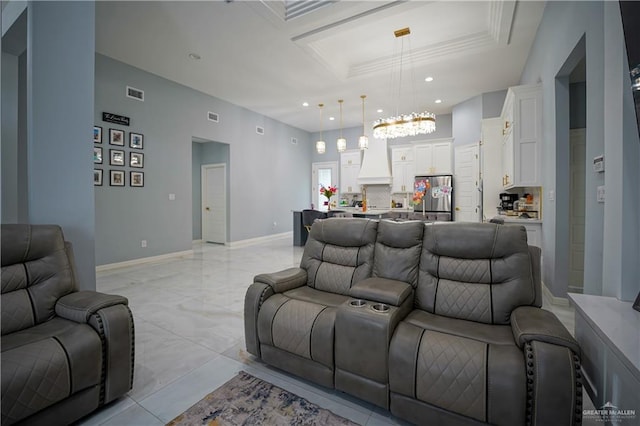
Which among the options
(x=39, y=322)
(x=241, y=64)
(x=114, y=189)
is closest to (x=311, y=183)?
(x=241, y=64)

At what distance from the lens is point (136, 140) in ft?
16.7

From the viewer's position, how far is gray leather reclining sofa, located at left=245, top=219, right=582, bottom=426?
1.21 meters

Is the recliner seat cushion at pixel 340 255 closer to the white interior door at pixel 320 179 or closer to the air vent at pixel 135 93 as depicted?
the air vent at pixel 135 93

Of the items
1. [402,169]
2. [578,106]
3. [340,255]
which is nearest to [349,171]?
[402,169]

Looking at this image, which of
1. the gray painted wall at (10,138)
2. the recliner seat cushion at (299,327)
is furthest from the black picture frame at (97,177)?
the recliner seat cushion at (299,327)

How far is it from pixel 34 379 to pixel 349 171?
27.7 ft

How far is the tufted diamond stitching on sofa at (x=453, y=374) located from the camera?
1.27m

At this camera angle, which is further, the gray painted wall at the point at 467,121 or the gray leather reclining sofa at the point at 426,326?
the gray painted wall at the point at 467,121

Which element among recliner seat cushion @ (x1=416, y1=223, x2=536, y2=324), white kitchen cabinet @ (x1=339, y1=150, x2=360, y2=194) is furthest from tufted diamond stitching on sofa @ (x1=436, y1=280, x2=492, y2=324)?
white kitchen cabinet @ (x1=339, y1=150, x2=360, y2=194)

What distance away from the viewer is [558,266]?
3125 millimetres

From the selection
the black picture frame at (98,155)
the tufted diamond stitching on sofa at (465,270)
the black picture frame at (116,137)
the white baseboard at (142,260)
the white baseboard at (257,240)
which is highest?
the black picture frame at (116,137)

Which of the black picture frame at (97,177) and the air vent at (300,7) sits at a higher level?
the air vent at (300,7)

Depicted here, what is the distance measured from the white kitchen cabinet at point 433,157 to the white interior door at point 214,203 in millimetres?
5186

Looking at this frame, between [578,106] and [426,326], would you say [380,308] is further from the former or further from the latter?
[578,106]
